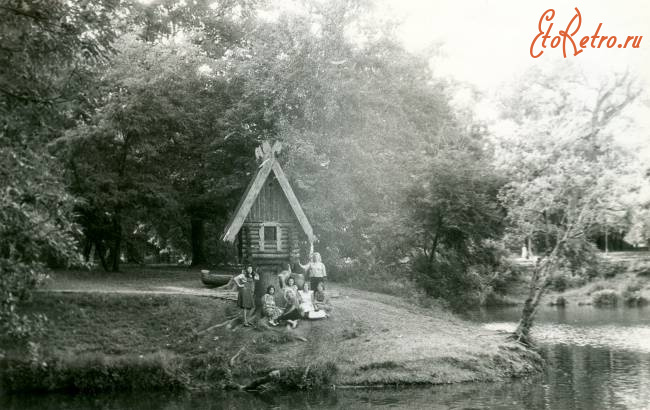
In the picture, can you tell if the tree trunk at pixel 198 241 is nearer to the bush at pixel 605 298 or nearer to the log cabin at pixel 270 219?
the log cabin at pixel 270 219

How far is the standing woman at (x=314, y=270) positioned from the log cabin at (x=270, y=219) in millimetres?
701

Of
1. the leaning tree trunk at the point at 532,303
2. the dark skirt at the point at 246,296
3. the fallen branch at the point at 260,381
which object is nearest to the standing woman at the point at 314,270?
the dark skirt at the point at 246,296

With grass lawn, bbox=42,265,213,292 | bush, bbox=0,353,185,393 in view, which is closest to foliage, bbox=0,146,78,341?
bush, bbox=0,353,185,393

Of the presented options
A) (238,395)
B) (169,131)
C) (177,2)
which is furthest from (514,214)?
(177,2)

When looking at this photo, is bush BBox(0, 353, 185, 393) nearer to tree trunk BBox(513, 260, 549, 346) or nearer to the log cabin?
the log cabin

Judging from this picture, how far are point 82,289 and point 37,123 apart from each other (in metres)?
12.1

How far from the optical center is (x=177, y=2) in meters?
35.4

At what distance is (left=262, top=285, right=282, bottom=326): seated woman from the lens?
20.3 meters

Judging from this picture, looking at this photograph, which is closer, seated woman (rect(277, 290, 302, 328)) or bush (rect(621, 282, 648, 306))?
seated woman (rect(277, 290, 302, 328))

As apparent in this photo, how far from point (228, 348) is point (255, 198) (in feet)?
14.5

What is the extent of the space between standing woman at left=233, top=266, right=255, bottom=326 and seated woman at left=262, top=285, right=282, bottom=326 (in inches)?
15.1

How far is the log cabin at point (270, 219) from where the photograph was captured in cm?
2038

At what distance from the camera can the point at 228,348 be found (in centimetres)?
1948

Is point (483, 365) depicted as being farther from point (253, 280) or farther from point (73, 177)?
point (73, 177)
